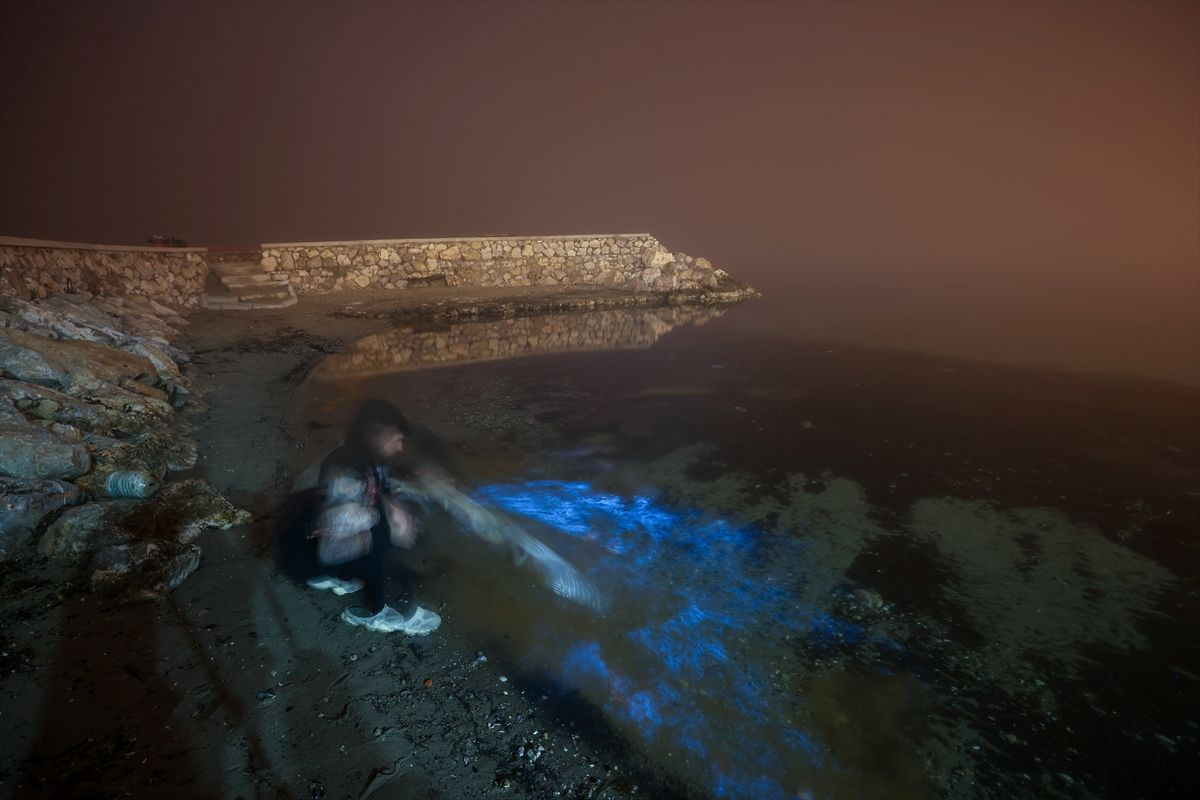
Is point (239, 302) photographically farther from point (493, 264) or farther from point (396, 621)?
point (396, 621)

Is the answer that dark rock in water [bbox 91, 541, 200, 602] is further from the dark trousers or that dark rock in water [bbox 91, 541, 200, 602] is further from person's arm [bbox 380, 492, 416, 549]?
person's arm [bbox 380, 492, 416, 549]

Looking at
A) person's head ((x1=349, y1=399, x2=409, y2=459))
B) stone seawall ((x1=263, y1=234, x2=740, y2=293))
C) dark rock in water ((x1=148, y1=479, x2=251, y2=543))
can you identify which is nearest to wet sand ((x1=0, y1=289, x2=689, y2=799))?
dark rock in water ((x1=148, y1=479, x2=251, y2=543))

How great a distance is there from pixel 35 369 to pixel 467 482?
4.04 m

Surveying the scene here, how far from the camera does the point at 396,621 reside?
3.42 meters

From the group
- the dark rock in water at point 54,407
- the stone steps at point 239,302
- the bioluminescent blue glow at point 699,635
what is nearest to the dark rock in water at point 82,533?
the dark rock in water at point 54,407

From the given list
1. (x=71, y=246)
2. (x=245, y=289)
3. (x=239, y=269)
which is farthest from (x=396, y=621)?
(x=239, y=269)

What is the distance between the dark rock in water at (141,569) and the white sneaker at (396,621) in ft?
3.79

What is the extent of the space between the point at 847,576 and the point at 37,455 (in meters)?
5.90

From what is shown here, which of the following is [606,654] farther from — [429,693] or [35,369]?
[35,369]

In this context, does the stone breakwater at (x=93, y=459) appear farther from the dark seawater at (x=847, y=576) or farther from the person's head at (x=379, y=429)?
the dark seawater at (x=847, y=576)

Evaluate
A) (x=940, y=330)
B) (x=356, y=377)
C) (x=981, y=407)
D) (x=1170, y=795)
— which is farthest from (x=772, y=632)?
(x=940, y=330)

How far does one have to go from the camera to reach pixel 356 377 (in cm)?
828

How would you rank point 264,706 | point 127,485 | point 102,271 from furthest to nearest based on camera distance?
point 102,271 < point 127,485 < point 264,706

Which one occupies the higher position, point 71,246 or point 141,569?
point 71,246
